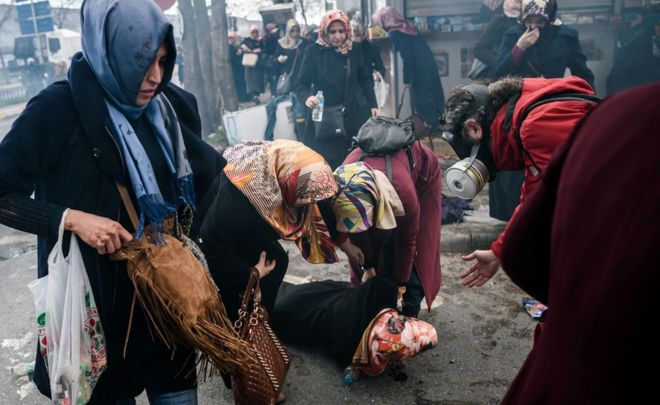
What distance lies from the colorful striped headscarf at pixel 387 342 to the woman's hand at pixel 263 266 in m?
0.63

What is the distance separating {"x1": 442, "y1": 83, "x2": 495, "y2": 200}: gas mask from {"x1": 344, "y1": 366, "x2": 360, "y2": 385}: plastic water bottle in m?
1.15

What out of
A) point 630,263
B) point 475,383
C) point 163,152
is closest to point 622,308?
point 630,263

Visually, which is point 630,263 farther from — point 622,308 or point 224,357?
point 224,357

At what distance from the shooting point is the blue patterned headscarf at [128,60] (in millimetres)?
1788

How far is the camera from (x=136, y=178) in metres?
1.82

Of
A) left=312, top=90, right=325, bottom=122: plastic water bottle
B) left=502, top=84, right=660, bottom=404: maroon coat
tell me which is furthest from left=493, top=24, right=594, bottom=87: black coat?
left=502, top=84, right=660, bottom=404: maroon coat

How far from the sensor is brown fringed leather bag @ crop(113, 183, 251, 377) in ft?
6.10

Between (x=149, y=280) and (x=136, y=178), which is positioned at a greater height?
(x=136, y=178)

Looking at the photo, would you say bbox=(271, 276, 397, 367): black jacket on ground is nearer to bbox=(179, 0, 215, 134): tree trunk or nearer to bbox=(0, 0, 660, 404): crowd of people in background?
bbox=(0, 0, 660, 404): crowd of people in background

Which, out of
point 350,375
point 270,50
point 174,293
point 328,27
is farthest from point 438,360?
point 270,50

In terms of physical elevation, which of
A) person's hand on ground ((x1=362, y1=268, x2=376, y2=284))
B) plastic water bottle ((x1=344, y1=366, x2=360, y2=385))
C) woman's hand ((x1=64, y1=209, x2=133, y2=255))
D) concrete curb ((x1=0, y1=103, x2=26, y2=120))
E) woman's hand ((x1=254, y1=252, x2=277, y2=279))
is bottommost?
plastic water bottle ((x1=344, y1=366, x2=360, y2=385))

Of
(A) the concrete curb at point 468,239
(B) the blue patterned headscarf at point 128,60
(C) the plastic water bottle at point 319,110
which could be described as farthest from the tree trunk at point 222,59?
(B) the blue patterned headscarf at point 128,60

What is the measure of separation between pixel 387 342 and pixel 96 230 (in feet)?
5.75

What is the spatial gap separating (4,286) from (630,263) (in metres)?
4.96
